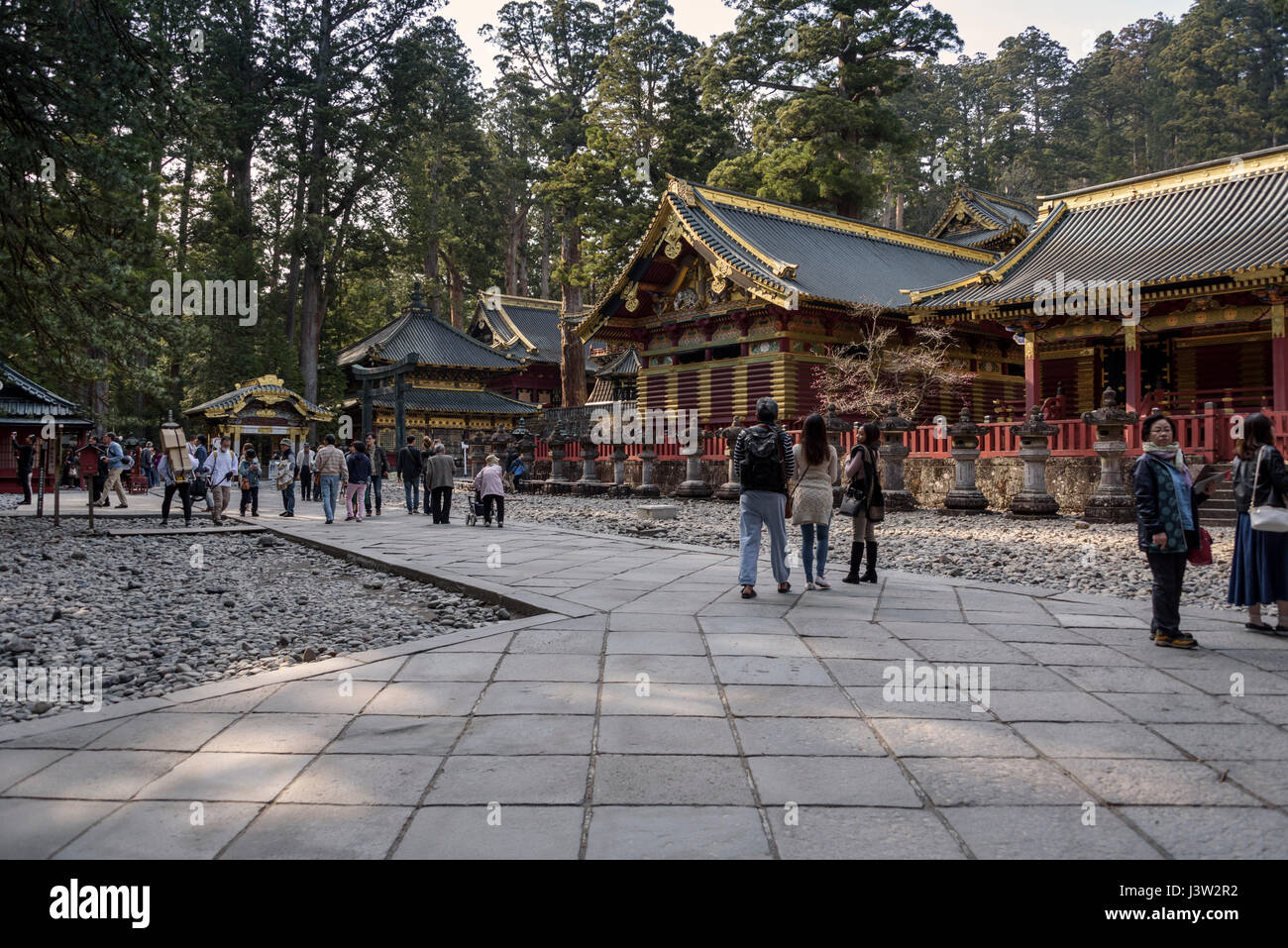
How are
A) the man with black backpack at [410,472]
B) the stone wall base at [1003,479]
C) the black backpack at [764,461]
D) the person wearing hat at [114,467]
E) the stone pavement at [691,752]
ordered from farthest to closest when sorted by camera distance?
the person wearing hat at [114,467]
the man with black backpack at [410,472]
the stone wall base at [1003,479]
the black backpack at [764,461]
the stone pavement at [691,752]

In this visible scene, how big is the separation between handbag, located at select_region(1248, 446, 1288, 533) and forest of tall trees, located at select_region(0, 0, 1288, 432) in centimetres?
1354

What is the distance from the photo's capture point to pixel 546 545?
11531 millimetres

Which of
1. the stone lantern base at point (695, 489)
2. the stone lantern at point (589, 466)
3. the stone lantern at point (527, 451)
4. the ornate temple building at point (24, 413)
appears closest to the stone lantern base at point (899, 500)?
the stone lantern base at point (695, 489)

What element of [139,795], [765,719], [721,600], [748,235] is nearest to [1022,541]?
[721,600]

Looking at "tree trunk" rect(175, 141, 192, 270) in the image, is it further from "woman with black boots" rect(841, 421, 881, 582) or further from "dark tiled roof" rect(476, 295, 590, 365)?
"woman with black boots" rect(841, 421, 881, 582)

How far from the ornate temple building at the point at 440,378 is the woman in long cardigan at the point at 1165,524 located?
3545 cm

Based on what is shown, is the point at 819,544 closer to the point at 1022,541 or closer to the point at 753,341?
the point at 1022,541

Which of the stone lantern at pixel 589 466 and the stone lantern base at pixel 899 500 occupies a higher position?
the stone lantern at pixel 589 466

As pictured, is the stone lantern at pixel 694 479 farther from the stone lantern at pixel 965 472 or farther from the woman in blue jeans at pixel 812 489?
the woman in blue jeans at pixel 812 489

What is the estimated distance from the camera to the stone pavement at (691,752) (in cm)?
284

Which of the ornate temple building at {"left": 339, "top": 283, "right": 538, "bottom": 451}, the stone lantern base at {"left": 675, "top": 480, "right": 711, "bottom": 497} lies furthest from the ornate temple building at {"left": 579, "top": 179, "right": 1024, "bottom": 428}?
the ornate temple building at {"left": 339, "top": 283, "right": 538, "bottom": 451}

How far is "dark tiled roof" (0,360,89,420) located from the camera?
82.2 feet

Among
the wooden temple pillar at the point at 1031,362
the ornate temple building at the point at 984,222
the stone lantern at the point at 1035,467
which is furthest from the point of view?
the ornate temple building at the point at 984,222

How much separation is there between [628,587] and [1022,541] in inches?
251
